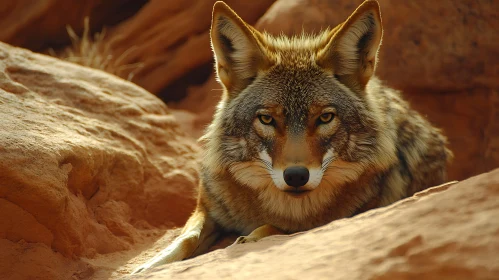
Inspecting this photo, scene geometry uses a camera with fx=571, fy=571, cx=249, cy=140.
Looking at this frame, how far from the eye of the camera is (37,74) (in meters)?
5.53

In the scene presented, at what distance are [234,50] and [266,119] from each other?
655mm

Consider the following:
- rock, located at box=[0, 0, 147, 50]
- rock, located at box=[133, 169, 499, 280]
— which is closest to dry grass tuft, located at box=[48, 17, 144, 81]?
rock, located at box=[0, 0, 147, 50]

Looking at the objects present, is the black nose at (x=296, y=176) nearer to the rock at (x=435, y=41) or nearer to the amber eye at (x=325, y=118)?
the amber eye at (x=325, y=118)

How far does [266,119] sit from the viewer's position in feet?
13.3

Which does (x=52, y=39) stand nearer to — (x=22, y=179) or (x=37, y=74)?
(x=37, y=74)

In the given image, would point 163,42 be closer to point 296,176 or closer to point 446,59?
point 446,59

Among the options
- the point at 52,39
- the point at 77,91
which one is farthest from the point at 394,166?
the point at 52,39

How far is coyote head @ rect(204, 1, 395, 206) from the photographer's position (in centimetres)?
396

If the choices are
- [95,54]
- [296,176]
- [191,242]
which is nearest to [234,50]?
[296,176]

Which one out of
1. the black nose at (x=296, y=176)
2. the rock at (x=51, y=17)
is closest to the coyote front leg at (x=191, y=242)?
the black nose at (x=296, y=176)

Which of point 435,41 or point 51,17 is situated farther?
point 51,17

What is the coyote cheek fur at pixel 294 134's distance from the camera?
157 inches

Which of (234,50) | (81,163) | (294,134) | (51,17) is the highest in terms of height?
(51,17)

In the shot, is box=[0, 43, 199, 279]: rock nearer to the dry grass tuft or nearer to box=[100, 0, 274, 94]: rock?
the dry grass tuft
